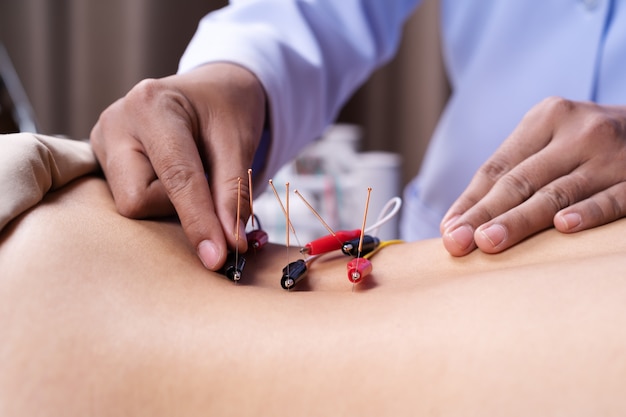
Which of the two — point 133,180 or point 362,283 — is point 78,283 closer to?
point 133,180

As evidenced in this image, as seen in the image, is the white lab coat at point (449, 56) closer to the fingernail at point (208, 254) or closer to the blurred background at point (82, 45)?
the fingernail at point (208, 254)

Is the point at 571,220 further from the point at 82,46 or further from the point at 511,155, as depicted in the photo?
the point at 82,46

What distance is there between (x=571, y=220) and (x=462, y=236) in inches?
4.9

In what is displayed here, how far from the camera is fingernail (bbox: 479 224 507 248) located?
0.69m

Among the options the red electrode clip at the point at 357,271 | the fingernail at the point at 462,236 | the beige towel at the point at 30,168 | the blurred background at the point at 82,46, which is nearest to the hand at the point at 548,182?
the fingernail at the point at 462,236

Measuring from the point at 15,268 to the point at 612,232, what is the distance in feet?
2.04

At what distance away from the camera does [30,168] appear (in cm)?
62

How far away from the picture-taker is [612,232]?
691mm

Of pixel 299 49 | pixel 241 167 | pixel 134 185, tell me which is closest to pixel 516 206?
pixel 241 167

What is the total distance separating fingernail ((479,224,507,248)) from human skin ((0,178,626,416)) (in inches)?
4.4

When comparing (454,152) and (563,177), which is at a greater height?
(563,177)

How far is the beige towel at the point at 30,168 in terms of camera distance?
58 centimetres

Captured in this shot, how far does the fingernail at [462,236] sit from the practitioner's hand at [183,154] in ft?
0.81

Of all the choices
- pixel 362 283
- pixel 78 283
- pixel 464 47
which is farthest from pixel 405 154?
pixel 78 283
